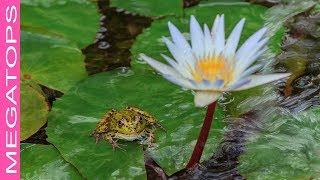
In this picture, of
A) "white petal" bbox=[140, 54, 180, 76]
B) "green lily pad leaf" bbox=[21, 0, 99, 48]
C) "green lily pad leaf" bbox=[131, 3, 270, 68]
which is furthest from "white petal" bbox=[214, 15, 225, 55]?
"green lily pad leaf" bbox=[21, 0, 99, 48]

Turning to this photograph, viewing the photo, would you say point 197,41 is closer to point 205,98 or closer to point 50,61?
point 205,98

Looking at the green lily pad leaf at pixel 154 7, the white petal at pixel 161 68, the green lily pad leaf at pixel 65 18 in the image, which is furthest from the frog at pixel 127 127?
the green lily pad leaf at pixel 154 7

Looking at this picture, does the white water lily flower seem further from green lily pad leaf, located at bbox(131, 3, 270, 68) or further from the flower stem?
green lily pad leaf, located at bbox(131, 3, 270, 68)

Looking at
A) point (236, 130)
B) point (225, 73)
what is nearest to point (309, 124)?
point (236, 130)

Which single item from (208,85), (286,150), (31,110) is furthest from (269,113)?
(31,110)

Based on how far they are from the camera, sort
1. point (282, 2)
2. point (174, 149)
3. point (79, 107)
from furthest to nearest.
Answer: point (282, 2)
point (79, 107)
point (174, 149)

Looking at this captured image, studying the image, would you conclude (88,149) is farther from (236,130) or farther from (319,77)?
(319,77)
